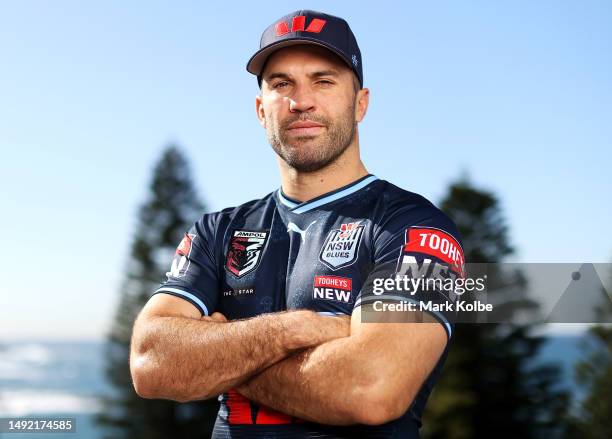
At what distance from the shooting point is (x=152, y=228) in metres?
35.3

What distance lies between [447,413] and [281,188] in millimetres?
34722

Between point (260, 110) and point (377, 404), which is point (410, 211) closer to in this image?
point (377, 404)

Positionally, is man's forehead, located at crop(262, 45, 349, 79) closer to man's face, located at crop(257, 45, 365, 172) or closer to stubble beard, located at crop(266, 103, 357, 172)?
man's face, located at crop(257, 45, 365, 172)

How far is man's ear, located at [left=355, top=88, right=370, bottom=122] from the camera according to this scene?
4.08m

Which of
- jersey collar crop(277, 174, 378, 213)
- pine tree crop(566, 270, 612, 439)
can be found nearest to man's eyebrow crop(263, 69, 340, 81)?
jersey collar crop(277, 174, 378, 213)

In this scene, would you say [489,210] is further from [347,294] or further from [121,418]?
[347,294]

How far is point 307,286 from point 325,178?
632mm

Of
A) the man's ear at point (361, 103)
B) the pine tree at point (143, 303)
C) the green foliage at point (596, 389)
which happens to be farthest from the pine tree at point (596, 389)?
the man's ear at point (361, 103)

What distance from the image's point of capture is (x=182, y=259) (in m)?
4.01

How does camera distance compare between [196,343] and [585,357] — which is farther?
[585,357]

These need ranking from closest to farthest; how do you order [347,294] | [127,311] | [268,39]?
[347,294]
[268,39]
[127,311]

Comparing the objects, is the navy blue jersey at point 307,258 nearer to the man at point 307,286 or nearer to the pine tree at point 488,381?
the man at point 307,286

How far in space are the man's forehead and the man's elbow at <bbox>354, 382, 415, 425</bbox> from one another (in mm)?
1640

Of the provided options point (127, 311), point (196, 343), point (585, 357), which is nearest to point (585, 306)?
point (196, 343)
